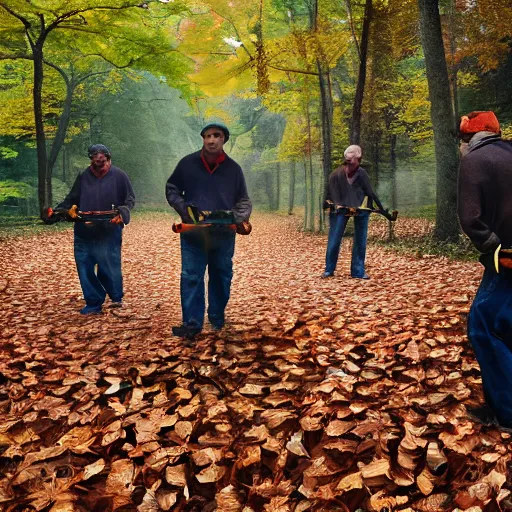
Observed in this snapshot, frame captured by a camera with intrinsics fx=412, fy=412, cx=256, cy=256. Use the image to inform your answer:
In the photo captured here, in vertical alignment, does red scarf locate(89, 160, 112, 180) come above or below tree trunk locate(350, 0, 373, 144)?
below

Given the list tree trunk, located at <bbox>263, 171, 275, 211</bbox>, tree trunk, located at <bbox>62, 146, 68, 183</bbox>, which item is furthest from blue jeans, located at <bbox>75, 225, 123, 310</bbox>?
tree trunk, located at <bbox>263, 171, 275, 211</bbox>

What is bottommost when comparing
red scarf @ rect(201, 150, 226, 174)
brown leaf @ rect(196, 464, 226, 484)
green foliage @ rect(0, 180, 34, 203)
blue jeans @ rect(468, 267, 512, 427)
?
brown leaf @ rect(196, 464, 226, 484)

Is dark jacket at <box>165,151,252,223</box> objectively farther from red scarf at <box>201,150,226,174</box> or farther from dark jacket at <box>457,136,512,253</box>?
dark jacket at <box>457,136,512,253</box>

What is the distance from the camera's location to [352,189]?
6.88 meters

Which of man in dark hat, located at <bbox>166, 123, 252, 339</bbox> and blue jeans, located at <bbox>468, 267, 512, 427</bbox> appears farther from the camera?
man in dark hat, located at <bbox>166, 123, 252, 339</bbox>

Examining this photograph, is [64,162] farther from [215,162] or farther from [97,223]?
[215,162]

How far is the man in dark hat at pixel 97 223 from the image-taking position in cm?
514

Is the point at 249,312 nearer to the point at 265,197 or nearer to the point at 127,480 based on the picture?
the point at 127,480


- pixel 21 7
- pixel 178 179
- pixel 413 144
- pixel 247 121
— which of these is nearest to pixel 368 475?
pixel 178 179

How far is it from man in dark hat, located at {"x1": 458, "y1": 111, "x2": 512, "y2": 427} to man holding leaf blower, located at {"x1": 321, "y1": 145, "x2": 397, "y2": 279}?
4575 millimetres

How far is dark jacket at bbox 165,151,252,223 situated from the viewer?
4000 mm

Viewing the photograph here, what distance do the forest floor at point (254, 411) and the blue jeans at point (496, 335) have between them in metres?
0.23

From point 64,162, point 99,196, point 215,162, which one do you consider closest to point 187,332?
point 215,162

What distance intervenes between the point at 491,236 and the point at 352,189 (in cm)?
493
